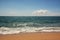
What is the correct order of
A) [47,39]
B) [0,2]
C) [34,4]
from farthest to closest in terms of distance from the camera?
[34,4]
[0,2]
[47,39]

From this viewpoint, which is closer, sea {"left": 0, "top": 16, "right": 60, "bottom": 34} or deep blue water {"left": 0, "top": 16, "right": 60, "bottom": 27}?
sea {"left": 0, "top": 16, "right": 60, "bottom": 34}

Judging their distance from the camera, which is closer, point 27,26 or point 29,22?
point 27,26

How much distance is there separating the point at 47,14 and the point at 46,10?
14 centimetres

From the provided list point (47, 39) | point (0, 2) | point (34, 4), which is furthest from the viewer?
point (34, 4)

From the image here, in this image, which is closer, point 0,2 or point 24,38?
point 24,38

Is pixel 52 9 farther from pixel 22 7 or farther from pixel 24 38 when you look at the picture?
pixel 24 38

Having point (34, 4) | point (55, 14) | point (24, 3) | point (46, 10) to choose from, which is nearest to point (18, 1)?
point (24, 3)

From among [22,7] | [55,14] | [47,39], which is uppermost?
[22,7]

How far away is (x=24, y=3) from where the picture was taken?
361 cm

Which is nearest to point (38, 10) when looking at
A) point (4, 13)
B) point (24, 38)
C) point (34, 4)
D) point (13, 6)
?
point (34, 4)

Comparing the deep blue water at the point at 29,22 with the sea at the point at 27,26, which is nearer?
the sea at the point at 27,26

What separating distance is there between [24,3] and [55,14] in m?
1.08

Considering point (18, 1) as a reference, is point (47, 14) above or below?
below

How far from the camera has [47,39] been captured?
8.20 ft
